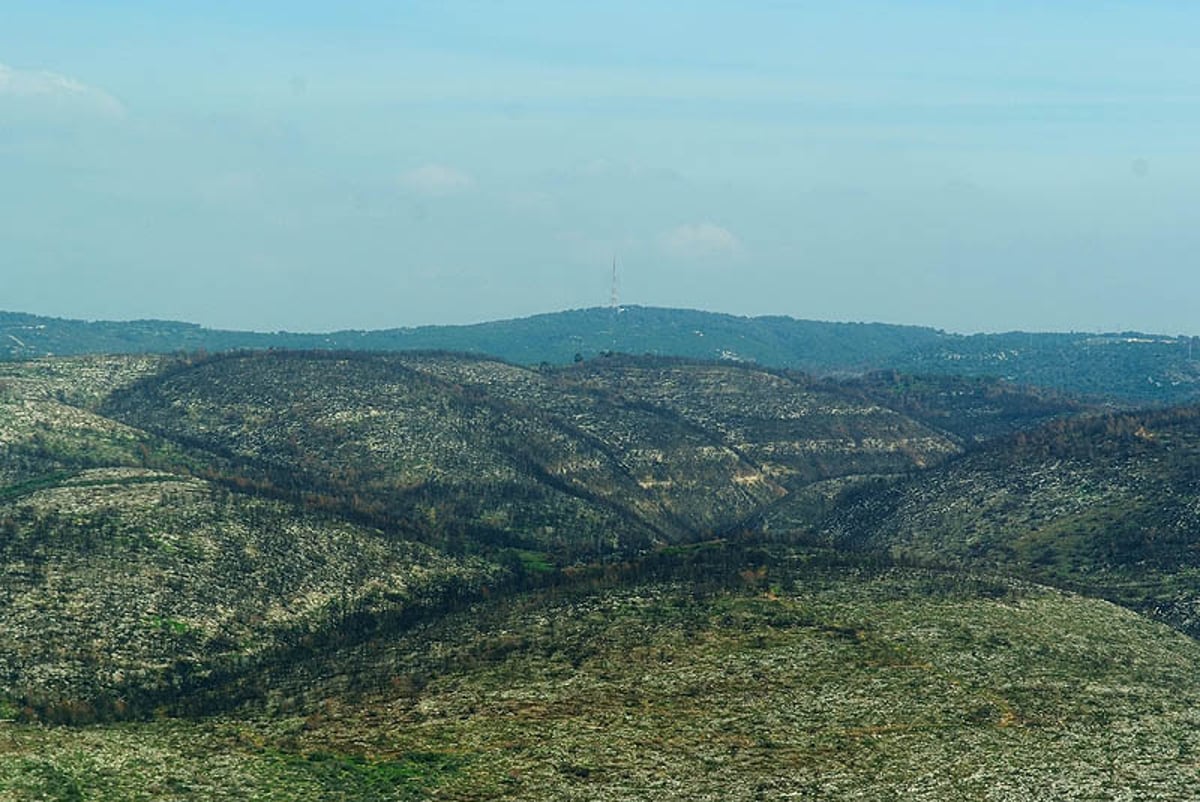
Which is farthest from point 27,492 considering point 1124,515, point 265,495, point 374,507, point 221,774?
point 1124,515

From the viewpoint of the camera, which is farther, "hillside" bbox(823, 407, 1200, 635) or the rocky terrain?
"hillside" bbox(823, 407, 1200, 635)

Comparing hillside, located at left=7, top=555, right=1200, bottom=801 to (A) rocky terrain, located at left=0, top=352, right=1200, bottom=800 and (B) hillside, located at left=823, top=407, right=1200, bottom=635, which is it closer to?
(A) rocky terrain, located at left=0, top=352, right=1200, bottom=800

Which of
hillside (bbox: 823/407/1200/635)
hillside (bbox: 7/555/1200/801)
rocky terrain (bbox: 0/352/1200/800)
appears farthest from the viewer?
hillside (bbox: 823/407/1200/635)

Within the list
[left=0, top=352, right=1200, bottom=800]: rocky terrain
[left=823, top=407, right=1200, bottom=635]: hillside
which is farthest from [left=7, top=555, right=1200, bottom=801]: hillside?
[left=823, top=407, right=1200, bottom=635]: hillside

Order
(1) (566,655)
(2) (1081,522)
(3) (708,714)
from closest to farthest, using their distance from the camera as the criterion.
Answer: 1. (3) (708,714)
2. (1) (566,655)
3. (2) (1081,522)

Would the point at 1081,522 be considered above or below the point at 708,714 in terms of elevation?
above

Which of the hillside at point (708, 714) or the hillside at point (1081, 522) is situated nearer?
the hillside at point (708, 714)

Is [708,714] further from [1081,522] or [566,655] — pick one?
[1081,522]

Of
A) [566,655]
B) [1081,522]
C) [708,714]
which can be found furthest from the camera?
[1081,522]

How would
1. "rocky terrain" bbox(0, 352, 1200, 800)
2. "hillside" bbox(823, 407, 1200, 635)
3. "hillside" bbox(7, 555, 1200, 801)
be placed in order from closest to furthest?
"hillside" bbox(7, 555, 1200, 801), "rocky terrain" bbox(0, 352, 1200, 800), "hillside" bbox(823, 407, 1200, 635)

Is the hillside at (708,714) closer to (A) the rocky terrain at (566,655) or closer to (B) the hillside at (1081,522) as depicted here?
(A) the rocky terrain at (566,655)

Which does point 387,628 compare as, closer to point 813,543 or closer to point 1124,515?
point 813,543

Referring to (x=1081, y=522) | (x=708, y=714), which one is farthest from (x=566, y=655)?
(x=1081, y=522)

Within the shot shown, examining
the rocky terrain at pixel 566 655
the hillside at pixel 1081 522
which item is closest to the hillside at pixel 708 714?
the rocky terrain at pixel 566 655
